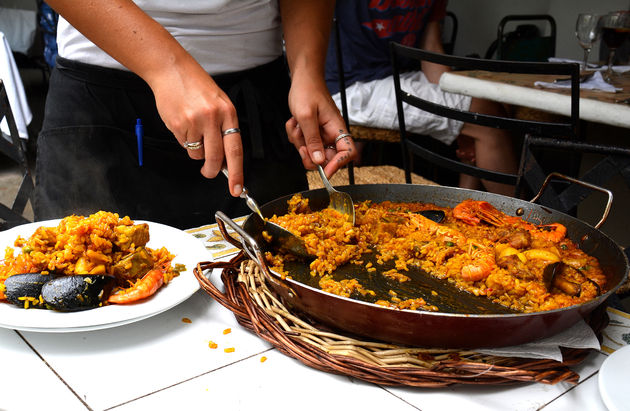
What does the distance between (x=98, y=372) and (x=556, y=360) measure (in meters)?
0.85

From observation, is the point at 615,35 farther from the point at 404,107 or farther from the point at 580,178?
the point at 580,178

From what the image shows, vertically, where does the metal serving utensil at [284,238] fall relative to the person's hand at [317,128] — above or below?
below

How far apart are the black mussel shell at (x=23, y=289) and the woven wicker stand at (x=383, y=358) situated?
0.32 m

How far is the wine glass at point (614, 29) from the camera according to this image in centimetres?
269

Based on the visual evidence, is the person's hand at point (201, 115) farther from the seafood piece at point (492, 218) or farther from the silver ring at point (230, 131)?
the seafood piece at point (492, 218)

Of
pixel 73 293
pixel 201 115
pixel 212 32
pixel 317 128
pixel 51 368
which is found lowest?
pixel 51 368

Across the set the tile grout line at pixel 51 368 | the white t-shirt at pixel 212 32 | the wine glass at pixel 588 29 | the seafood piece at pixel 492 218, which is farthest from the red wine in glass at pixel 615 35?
the tile grout line at pixel 51 368

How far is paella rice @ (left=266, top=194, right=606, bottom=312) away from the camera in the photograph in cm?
116

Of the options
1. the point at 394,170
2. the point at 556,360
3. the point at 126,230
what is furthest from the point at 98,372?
the point at 394,170

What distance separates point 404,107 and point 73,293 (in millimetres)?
2782

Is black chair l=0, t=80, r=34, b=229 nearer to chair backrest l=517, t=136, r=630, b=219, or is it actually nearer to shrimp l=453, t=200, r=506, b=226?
shrimp l=453, t=200, r=506, b=226

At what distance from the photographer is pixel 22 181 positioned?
2.75 metres

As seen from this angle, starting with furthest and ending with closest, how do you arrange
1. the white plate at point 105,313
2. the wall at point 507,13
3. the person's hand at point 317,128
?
the wall at point 507,13, the person's hand at point 317,128, the white plate at point 105,313

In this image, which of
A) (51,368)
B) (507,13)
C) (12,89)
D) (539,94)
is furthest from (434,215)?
(507,13)
